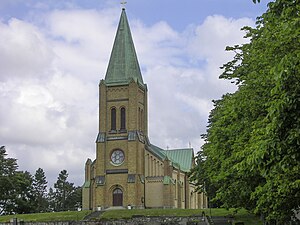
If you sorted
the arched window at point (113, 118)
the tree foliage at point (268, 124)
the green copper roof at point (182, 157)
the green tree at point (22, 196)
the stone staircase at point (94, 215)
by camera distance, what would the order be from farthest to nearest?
the green copper roof at point (182, 157), the green tree at point (22, 196), the arched window at point (113, 118), the stone staircase at point (94, 215), the tree foliage at point (268, 124)

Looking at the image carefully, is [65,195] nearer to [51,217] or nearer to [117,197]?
[117,197]

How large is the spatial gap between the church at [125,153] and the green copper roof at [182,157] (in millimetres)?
13111

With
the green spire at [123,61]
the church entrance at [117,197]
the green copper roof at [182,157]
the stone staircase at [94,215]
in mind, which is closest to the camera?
the stone staircase at [94,215]

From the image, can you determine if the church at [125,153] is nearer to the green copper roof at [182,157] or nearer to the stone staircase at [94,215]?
the stone staircase at [94,215]

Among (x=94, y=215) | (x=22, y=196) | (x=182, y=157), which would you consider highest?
(x=182, y=157)

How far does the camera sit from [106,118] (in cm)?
8425

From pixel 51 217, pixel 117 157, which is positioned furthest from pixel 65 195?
pixel 51 217

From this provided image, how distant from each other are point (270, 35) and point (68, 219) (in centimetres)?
5061

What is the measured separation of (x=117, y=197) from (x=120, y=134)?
8889 millimetres

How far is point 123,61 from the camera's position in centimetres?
8575

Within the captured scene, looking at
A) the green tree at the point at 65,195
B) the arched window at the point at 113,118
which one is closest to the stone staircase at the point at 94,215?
the arched window at the point at 113,118

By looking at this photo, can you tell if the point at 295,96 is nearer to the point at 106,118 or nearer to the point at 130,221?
the point at 130,221

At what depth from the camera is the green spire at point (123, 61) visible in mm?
85000

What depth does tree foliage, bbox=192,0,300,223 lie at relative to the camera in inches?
483
